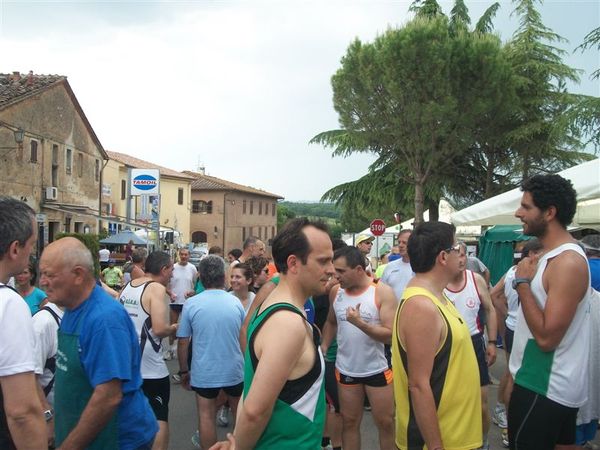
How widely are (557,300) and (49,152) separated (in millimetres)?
30569

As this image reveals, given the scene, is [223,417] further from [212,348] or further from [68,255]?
[68,255]

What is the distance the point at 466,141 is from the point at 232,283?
2120 centimetres

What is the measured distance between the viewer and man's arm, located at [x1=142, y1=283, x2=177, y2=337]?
507 cm

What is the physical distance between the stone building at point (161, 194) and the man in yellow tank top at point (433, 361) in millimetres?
40409

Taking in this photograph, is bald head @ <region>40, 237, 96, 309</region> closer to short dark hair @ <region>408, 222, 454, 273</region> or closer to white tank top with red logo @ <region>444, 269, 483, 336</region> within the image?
short dark hair @ <region>408, 222, 454, 273</region>

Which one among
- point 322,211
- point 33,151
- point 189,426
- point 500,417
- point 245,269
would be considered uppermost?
point 33,151

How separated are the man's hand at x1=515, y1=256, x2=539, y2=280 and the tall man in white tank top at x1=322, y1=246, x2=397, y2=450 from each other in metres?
1.77

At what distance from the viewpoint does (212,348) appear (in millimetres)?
5047

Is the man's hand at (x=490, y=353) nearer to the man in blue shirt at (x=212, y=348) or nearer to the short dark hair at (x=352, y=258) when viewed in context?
the short dark hair at (x=352, y=258)

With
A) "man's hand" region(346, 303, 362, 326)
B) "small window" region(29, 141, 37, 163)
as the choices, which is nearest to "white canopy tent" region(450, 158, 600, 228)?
"man's hand" region(346, 303, 362, 326)

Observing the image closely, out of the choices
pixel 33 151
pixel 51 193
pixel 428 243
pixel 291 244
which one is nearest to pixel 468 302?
pixel 428 243

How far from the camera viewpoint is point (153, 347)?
498 cm

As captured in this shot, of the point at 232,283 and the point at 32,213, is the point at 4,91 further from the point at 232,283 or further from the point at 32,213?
the point at 32,213

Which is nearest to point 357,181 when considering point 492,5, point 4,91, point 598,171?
point 492,5
